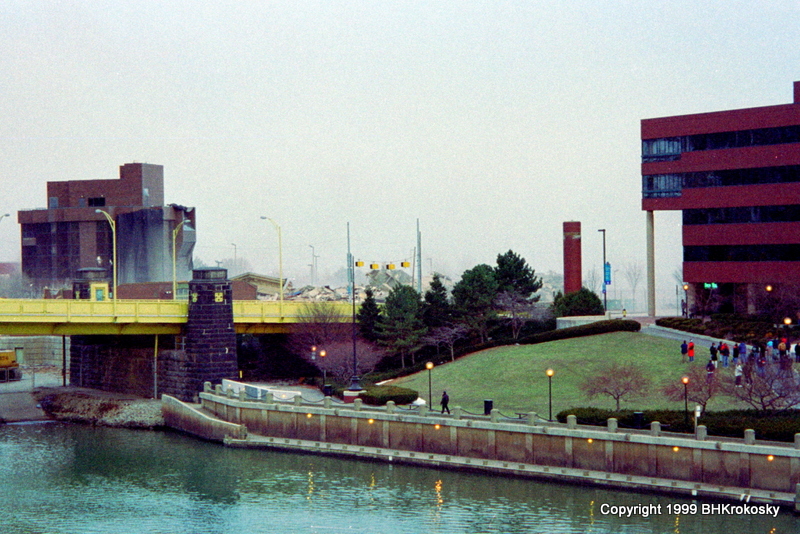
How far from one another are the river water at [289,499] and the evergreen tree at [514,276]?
29761 millimetres

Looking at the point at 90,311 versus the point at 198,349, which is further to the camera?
the point at 198,349

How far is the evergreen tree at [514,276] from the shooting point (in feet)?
267

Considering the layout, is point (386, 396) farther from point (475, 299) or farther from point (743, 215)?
point (743, 215)

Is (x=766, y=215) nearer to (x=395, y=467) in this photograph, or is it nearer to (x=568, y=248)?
(x=568, y=248)

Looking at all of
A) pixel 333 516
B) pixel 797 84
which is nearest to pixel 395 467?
pixel 333 516

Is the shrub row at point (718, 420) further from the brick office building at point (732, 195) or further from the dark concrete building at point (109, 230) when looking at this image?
the dark concrete building at point (109, 230)

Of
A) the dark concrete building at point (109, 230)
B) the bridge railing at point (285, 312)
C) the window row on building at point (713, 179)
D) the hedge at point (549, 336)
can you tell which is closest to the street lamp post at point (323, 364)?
the hedge at point (549, 336)

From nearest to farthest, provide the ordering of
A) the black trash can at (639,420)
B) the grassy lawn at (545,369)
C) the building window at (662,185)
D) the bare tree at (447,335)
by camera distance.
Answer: the black trash can at (639,420), the grassy lawn at (545,369), the bare tree at (447,335), the building window at (662,185)

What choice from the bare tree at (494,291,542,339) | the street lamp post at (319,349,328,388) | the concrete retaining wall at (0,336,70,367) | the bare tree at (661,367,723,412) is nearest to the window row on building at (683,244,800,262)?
the bare tree at (494,291,542,339)

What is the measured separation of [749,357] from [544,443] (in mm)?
13460

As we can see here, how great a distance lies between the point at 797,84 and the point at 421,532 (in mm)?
53330

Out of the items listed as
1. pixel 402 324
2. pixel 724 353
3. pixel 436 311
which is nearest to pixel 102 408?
pixel 402 324

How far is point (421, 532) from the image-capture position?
40906mm

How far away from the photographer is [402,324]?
75562mm
